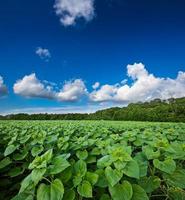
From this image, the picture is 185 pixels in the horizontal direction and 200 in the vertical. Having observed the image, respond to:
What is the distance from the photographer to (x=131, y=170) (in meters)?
1.81

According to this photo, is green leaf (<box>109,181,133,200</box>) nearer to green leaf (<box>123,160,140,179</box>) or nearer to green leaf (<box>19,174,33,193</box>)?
green leaf (<box>123,160,140,179</box>)

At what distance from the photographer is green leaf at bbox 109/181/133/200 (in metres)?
1.70

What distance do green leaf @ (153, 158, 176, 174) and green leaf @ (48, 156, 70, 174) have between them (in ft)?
2.43

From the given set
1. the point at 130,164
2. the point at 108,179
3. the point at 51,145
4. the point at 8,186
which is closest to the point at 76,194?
the point at 108,179

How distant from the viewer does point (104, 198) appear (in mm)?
1858

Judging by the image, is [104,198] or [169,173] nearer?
[104,198]

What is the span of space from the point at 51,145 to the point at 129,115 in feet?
192

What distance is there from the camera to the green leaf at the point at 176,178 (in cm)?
199

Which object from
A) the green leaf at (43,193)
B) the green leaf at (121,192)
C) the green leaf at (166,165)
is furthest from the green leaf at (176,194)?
the green leaf at (43,193)

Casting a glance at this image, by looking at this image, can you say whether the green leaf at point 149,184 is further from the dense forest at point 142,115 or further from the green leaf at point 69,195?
the dense forest at point 142,115

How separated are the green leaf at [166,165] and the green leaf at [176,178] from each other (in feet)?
0.30

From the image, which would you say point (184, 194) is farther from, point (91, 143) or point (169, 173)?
point (91, 143)

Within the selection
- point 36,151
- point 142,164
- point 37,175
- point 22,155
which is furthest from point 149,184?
point 22,155

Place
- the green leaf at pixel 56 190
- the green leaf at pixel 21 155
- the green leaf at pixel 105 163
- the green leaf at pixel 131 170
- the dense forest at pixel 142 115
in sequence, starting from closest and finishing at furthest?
1. the green leaf at pixel 56 190
2. the green leaf at pixel 131 170
3. the green leaf at pixel 105 163
4. the green leaf at pixel 21 155
5. the dense forest at pixel 142 115
